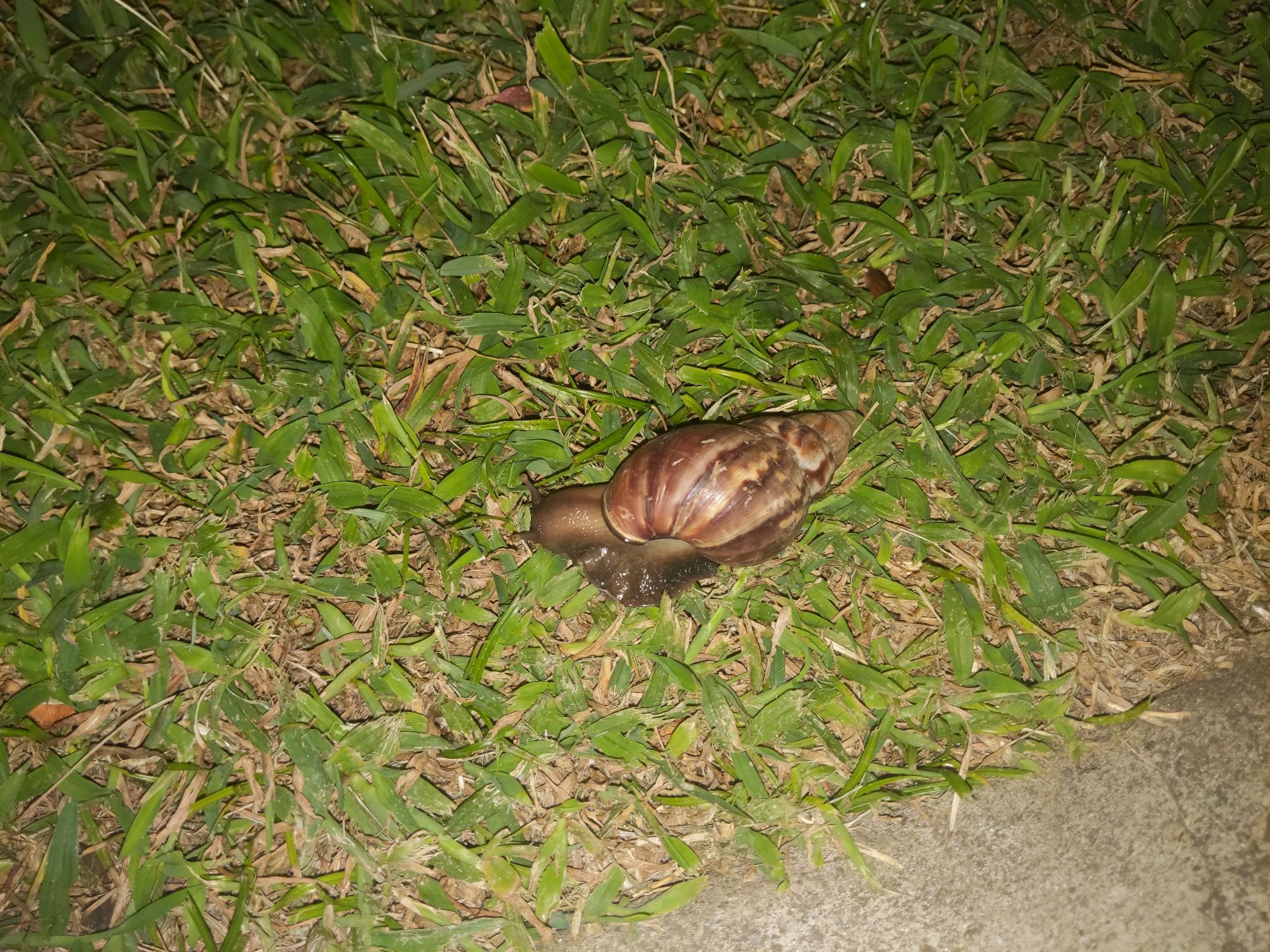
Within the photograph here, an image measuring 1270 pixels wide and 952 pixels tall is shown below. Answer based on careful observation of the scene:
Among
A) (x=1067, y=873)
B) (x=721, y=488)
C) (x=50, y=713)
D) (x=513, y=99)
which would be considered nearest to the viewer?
(x=721, y=488)

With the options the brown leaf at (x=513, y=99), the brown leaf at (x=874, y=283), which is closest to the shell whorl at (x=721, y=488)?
the brown leaf at (x=874, y=283)

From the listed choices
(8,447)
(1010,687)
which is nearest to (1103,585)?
(1010,687)

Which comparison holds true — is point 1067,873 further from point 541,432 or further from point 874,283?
point 541,432

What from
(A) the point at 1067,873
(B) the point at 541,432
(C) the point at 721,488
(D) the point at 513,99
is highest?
(D) the point at 513,99

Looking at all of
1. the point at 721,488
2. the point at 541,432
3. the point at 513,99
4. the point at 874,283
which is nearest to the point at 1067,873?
the point at 721,488

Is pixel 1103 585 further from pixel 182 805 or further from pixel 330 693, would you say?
pixel 182 805

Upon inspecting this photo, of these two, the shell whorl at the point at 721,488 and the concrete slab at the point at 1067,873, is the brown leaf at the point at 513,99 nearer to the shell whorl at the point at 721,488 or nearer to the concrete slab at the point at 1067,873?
the shell whorl at the point at 721,488
